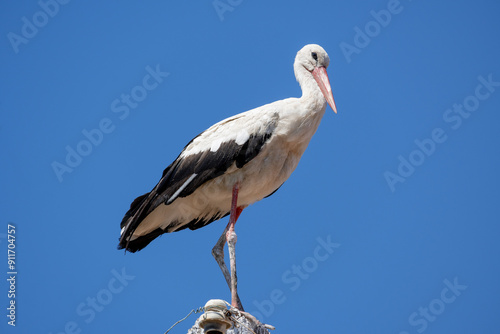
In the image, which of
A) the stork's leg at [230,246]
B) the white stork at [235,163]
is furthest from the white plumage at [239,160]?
the stork's leg at [230,246]

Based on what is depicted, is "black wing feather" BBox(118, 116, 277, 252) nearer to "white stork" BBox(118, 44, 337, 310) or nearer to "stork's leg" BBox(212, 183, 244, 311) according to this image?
"white stork" BBox(118, 44, 337, 310)

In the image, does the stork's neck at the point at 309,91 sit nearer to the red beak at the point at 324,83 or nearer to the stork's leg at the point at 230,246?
the red beak at the point at 324,83

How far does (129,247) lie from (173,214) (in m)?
0.86

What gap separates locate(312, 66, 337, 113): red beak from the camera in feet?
34.3

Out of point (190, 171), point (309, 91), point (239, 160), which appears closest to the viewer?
point (239, 160)

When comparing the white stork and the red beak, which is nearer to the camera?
the white stork

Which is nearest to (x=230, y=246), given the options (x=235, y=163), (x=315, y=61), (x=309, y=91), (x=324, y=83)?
(x=235, y=163)

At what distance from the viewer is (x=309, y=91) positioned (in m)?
10.5

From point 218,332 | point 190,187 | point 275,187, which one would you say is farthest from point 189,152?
point 218,332

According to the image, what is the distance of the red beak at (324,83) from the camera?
10461 mm

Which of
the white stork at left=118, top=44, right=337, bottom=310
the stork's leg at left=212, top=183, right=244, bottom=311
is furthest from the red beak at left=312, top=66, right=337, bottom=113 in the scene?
the stork's leg at left=212, top=183, right=244, bottom=311

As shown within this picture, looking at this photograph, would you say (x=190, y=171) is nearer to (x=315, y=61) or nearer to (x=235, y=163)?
(x=235, y=163)

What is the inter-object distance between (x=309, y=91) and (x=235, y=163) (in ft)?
5.01

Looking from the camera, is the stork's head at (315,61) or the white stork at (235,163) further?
the stork's head at (315,61)
